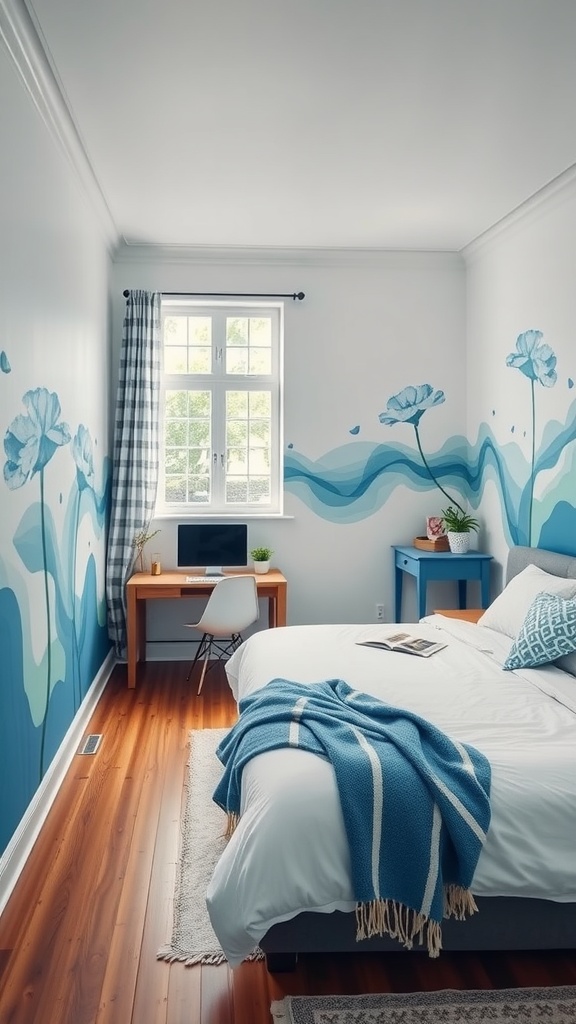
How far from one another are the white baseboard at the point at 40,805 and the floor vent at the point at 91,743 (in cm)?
3

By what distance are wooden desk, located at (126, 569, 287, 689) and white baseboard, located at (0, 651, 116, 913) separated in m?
0.39

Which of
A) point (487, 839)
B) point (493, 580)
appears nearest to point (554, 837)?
point (487, 839)

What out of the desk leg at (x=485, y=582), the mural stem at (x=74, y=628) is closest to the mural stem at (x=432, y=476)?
the desk leg at (x=485, y=582)

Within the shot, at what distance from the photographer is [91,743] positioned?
3.42m

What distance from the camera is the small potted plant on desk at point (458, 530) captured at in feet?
14.8

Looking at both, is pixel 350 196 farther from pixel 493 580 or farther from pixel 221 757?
pixel 221 757

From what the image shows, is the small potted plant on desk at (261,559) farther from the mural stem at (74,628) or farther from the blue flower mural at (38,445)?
the blue flower mural at (38,445)

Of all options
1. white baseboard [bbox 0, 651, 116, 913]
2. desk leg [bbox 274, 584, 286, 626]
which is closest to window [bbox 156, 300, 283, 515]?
desk leg [bbox 274, 584, 286, 626]

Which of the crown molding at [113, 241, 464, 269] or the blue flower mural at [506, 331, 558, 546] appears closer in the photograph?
the blue flower mural at [506, 331, 558, 546]

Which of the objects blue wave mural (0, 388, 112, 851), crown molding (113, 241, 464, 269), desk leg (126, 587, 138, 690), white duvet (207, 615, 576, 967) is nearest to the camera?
white duvet (207, 615, 576, 967)

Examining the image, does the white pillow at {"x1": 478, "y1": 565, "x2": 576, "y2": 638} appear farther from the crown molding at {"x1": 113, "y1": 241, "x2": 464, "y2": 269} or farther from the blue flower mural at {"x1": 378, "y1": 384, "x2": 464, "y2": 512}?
the crown molding at {"x1": 113, "y1": 241, "x2": 464, "y2": 269}

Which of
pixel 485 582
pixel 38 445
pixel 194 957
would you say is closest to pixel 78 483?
pixel 38 445

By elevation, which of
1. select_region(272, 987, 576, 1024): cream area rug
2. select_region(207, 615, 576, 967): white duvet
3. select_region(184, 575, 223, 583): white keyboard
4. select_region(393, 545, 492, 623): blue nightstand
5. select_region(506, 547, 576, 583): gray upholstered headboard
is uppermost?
select_region(506, 547, 576, 583): gray upholstered headboard

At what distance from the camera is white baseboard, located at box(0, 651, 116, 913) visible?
2.21 m
